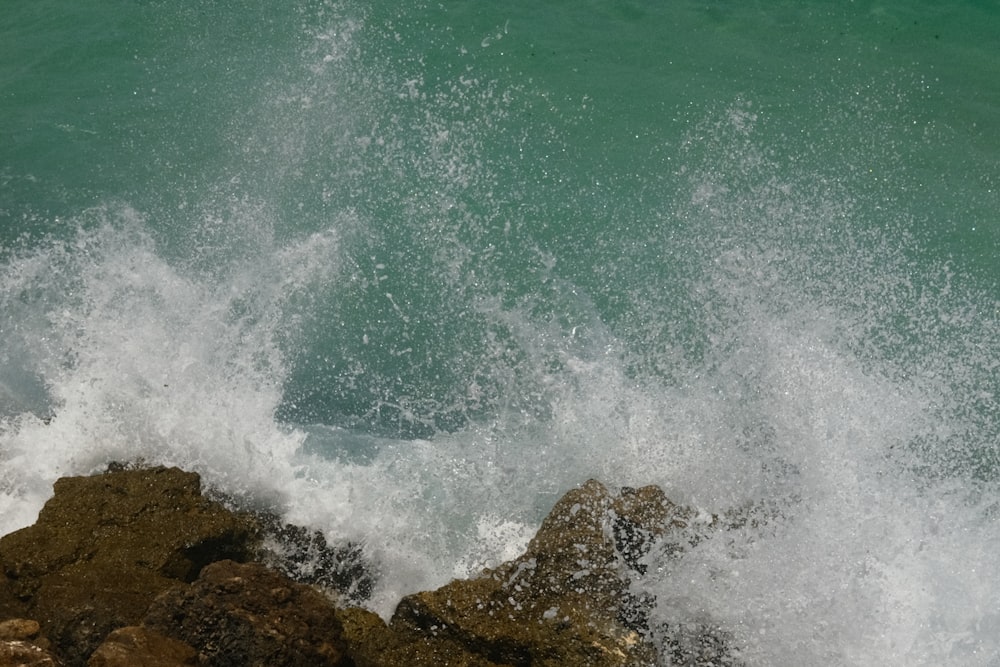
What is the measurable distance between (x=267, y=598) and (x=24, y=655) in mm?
1333

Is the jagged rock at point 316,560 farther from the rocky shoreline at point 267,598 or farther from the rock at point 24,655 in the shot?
the rock at point 24,655

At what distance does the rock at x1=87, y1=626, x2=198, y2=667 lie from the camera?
5.36 meters

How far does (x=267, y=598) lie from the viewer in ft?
20.0

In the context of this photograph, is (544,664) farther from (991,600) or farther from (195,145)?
(195,145)

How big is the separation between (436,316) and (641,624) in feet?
12.4

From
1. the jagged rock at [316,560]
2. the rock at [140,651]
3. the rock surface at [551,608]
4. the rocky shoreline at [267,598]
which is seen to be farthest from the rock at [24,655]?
the jagged rock at [316,560]

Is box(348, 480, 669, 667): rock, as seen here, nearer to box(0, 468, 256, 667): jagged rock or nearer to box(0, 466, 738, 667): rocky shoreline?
box(0, 466, 738, 667): rocky shoreline

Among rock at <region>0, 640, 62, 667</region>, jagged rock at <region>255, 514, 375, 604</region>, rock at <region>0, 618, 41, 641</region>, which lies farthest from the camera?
jagged rock at <region>255, 514, 375, 604</region>

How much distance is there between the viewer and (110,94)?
36.5ft

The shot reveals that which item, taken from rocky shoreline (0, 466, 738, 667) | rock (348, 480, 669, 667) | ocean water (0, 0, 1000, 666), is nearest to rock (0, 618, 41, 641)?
rocky shoreline (0, 466, 738, 667)

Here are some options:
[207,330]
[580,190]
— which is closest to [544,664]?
[207,330]

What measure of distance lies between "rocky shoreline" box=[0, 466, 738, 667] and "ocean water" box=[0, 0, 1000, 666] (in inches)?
14.7

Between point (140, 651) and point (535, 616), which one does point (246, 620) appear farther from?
point (535, 616)

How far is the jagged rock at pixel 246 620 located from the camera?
5902 millimetres
